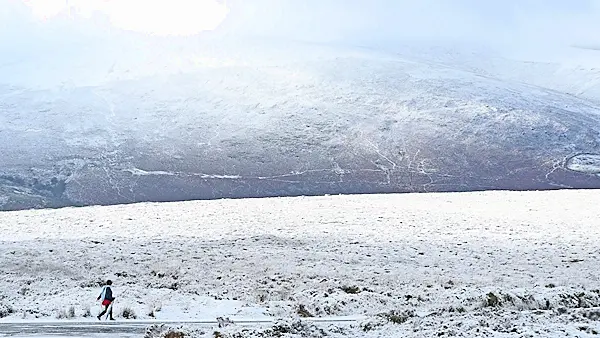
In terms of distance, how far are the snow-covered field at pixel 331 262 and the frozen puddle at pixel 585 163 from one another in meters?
38.2

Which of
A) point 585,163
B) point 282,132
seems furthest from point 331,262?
point 282,132

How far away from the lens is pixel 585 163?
9462cm

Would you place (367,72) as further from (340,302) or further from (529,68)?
(340,302)

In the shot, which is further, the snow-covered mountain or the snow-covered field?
the snow-covered mountain

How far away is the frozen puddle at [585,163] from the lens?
92938 millimetres

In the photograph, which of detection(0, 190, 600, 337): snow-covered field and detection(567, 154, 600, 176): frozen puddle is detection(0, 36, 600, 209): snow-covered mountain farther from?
detection(0, 190, 600, 337): snow-covered field

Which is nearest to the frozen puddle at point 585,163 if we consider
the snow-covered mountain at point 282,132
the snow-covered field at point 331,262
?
the snow-covered mountain at point 282,132

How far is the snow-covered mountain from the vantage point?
3679 inches

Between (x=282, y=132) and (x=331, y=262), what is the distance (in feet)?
272

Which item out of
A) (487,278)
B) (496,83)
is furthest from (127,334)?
(496,83)

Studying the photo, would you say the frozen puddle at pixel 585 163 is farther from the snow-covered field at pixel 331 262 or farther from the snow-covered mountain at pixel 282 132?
the snow-covered field at pixel 331 262

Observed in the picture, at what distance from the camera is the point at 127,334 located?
55.2ft

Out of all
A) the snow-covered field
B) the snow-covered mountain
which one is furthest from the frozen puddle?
the snow-covered field

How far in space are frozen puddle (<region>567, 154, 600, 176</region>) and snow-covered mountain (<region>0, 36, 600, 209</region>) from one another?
0.92ft
